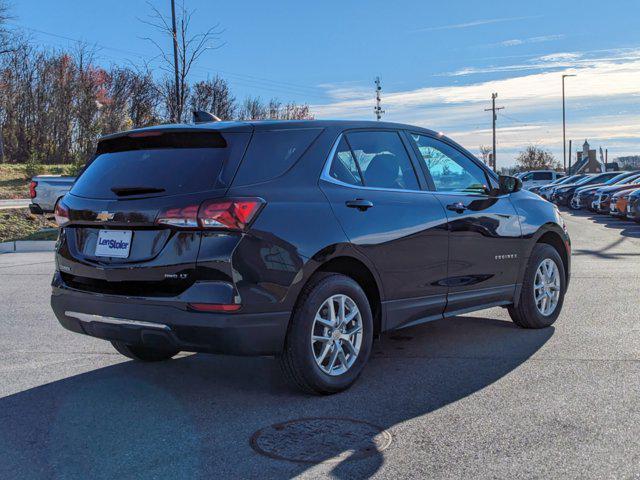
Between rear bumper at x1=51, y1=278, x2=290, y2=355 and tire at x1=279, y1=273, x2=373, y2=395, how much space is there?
111 millimetres

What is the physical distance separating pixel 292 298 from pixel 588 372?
2222 millimetres

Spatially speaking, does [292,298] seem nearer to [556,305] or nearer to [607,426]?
[607,426]

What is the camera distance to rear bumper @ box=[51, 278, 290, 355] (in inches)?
160

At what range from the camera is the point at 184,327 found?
161 inches

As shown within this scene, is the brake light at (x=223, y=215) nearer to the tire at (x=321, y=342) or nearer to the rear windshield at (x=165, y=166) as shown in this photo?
the rear windshield at (x=165, y=166)

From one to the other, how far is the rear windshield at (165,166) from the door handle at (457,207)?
1.84 metres

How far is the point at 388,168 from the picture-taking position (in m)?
5.21

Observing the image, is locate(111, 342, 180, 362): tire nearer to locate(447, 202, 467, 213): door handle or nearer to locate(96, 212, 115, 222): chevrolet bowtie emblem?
locate(96, 212, 115, 222): chevrolet bowtie emblem

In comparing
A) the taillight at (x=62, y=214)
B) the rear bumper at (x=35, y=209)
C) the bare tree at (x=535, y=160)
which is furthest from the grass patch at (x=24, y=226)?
the bare tree at (x=535, y=160)

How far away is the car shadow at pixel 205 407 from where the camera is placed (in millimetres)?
3461

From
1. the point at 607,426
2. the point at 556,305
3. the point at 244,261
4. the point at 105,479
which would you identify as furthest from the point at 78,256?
the point at 556,305

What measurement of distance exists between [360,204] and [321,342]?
0.94 m

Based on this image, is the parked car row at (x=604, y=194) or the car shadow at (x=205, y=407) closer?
the car shadow at (x=205, y=407)

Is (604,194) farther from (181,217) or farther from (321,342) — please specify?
(181,217)
